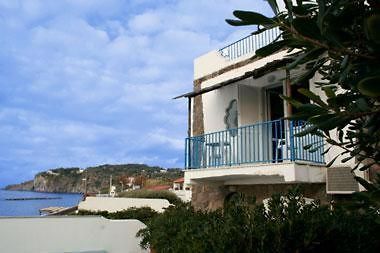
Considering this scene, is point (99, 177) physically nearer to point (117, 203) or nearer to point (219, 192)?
point (117, 203)

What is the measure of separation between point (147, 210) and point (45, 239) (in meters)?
6.17

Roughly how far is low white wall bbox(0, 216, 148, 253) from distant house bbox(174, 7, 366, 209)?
7.14ft

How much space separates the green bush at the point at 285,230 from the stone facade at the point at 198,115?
7.80 m

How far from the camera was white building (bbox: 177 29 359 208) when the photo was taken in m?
7.91

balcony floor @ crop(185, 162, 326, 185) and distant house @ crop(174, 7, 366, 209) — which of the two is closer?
balcony floor @ crop(185, 162, 326, 185)

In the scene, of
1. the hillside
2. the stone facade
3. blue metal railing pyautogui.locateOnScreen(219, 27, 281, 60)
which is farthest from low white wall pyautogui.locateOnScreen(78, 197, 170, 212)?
the hillside

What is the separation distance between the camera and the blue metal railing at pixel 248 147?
8266mm

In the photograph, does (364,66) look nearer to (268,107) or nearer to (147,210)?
(268,107)

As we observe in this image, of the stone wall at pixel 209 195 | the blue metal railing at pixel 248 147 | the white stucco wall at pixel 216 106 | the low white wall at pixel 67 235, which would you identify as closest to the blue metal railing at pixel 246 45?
the white stucco wall at pixel 216 106

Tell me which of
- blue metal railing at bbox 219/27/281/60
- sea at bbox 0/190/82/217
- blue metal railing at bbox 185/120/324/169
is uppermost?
blue metal railing at bbox 219/27/281/60

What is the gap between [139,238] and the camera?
970cm

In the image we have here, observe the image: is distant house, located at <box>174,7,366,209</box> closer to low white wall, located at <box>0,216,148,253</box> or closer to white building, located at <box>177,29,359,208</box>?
white building, located at <box>177,29,359,208</box>

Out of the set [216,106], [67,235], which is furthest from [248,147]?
[67,235]

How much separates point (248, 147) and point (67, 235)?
4733mm
